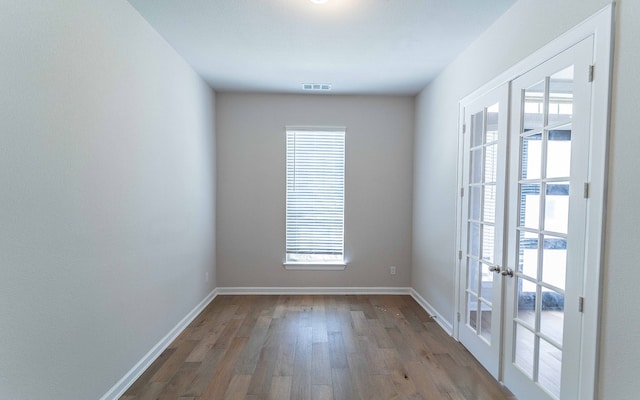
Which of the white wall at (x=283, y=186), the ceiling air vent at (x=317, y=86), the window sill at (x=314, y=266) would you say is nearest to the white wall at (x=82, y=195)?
the white wall at (x=283, y=186)

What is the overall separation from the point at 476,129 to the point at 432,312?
2222 millimetres

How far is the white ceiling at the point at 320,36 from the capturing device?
2.33 meters

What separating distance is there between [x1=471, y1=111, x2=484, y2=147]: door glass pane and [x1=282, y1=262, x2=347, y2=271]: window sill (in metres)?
2.47

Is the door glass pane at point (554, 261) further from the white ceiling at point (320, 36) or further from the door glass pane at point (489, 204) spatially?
the white ceiling at point (320, 36)

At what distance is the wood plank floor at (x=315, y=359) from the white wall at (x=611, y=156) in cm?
66

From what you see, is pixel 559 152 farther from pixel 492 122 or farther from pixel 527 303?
pixel 527 303

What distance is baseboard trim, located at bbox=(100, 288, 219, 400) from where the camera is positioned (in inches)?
85.4

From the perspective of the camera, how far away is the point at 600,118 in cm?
156

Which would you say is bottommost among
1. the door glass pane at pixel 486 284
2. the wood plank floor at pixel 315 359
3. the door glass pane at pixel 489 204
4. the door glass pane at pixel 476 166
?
the wood plank floor at pixel 315 359

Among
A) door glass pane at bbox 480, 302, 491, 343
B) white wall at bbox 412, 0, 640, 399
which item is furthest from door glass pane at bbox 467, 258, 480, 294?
white wall at bbox 412, 0, 640, 399

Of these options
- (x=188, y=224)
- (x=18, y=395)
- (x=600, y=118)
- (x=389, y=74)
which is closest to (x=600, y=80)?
(x=600, y=118)

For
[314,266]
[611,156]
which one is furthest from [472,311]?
[314,266]

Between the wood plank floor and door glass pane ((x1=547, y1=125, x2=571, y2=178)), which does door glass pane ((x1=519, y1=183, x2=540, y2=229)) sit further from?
the wood plank floor

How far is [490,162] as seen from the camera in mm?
2625
